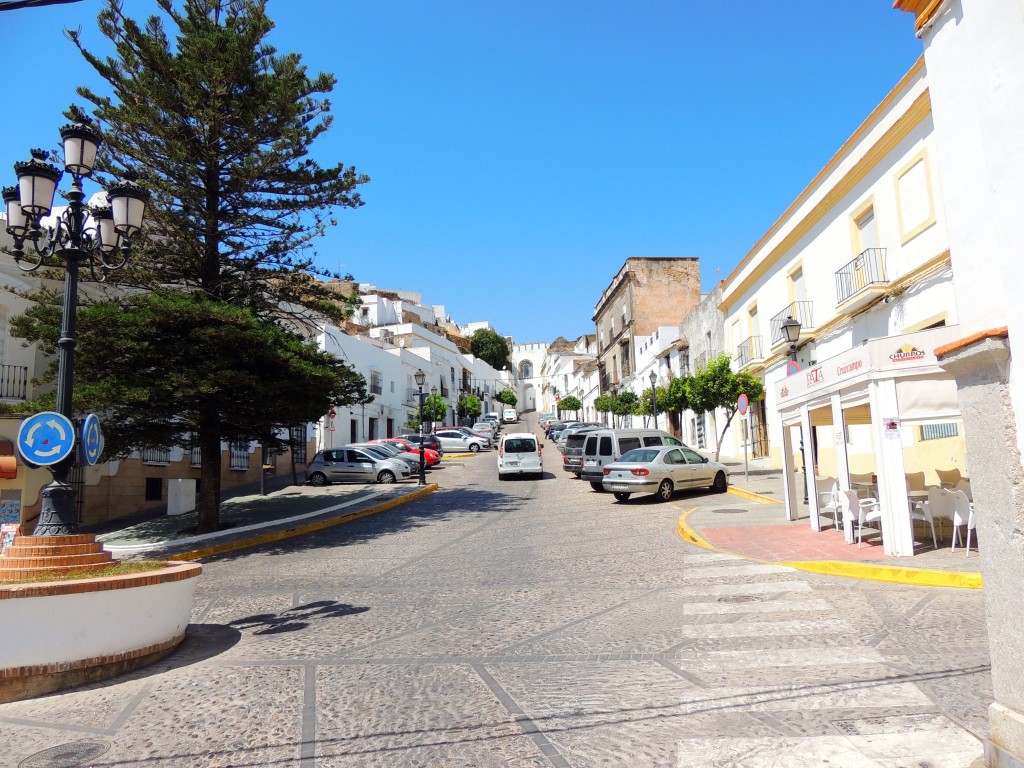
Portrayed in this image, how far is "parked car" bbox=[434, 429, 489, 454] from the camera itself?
41594 millimetres

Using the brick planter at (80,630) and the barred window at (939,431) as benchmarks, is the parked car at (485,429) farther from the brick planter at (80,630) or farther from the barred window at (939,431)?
the brick planter at (80,630)

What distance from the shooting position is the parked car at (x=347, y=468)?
2527 cm

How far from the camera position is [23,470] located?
1602cm

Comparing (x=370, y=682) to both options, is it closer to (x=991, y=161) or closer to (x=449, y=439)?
(x=991, y=161)

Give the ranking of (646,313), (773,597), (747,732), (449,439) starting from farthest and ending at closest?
(646,313) < (449,439) < (773,597) < (747,732)

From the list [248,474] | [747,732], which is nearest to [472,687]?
[747,732]

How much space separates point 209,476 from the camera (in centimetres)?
1525

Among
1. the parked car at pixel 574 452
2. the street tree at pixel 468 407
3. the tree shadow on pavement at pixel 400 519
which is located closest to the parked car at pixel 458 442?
the parked car at pixel 574 452

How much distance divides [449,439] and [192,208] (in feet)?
91.7

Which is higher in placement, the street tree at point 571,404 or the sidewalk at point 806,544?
the street tree at point 571,404

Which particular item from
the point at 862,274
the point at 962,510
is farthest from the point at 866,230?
the point at 962,510

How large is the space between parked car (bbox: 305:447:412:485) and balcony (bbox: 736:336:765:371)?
14256mm

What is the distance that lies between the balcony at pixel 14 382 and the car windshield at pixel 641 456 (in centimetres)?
1513

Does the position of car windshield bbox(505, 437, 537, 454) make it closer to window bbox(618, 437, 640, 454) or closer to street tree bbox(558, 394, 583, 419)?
window bbox(618, 437, 640, 454)
